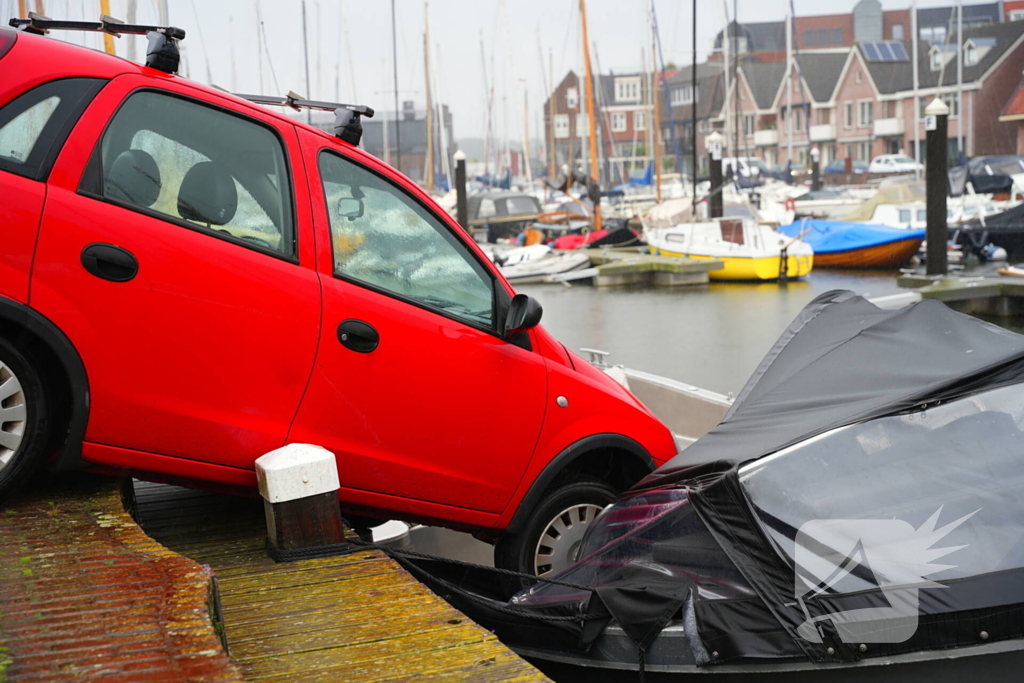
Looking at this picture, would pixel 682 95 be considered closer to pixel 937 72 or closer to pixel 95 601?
pixel 937 72

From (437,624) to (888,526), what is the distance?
6.34 feet

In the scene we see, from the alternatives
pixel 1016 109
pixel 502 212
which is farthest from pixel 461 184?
pixel 1016 109

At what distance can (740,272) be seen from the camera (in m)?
28.4

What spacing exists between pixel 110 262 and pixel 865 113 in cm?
7792

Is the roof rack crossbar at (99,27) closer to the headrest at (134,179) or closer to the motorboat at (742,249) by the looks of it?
the headrest at (134,179)

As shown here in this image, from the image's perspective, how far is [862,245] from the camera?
30.3 metres

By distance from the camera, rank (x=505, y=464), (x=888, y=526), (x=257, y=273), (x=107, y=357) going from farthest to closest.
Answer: (x=505, y=464) → (x=888, y=526) → (x=257, y=273) → (x=107, y=357)

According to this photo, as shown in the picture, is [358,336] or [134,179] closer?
[134,179]

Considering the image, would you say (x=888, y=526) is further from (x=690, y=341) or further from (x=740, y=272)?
(x=740, y=272)

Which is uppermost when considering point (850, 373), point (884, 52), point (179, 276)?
point (884, 52)

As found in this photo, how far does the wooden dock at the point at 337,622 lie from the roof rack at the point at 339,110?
1.75 meters

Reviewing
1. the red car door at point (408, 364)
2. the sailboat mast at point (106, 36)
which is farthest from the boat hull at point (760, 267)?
the red car door at point (408, 364)

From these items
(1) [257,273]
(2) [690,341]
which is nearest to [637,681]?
(1) [257,273]

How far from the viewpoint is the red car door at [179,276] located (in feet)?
11.5
